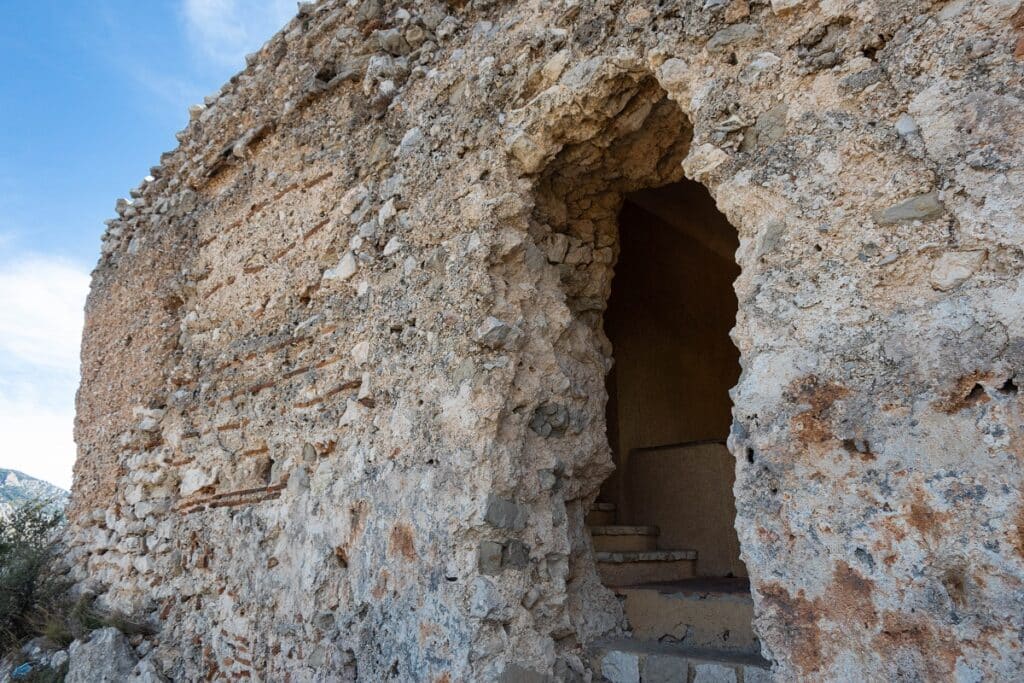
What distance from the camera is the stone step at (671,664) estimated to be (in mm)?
2430

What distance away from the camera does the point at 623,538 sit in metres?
3.73

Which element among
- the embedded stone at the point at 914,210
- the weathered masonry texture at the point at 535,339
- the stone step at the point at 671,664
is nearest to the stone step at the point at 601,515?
the weathered masonry texture at the point at 535,339

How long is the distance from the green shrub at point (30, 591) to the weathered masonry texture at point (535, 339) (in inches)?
10.6

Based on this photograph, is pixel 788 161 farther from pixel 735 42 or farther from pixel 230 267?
pixel 230 267

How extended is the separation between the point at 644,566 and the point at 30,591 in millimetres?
4051

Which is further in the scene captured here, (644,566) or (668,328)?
(668,328)

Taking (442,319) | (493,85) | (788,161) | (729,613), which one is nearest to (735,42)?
(788,161)

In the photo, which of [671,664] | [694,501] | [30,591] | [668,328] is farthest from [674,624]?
[30,591]

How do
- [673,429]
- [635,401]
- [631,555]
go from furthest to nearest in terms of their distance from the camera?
[673,429] < [635,401] < [631,555]

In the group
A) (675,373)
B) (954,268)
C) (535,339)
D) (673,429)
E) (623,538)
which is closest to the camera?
(954,268)

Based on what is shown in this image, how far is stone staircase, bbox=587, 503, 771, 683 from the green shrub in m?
3.26

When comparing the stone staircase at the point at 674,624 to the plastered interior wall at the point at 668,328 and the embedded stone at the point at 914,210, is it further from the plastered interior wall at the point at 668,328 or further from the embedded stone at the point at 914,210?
the embedded stone at the point at 914,210

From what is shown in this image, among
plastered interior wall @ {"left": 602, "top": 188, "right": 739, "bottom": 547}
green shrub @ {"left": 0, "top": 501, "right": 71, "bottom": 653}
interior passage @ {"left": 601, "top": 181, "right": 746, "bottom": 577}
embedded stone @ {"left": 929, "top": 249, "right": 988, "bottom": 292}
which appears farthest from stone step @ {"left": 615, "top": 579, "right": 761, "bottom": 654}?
green shrub @ {"left": 0, "top": 501, "right": 71, "bottom": 653}

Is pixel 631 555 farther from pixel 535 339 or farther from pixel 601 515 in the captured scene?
pixel 535 339
